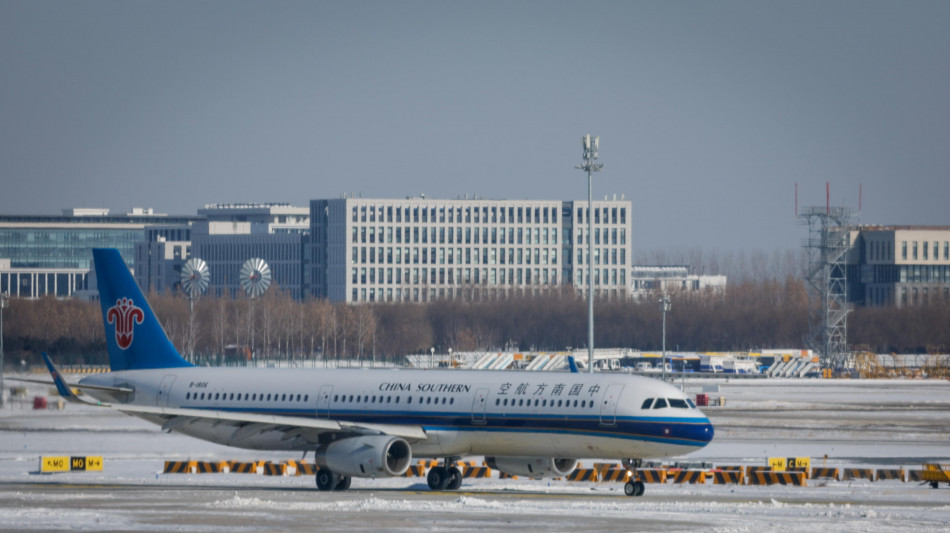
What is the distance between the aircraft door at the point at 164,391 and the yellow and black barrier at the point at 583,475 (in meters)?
14.3

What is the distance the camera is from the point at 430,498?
146 feet

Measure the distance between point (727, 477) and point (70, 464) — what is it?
22947mm

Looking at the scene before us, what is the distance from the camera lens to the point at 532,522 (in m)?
37.5

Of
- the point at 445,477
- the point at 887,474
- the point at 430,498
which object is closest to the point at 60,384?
the point at 445,477

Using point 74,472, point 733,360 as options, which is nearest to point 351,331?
point 733,360

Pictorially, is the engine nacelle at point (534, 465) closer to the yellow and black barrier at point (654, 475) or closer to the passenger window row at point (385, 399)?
the passenger window row at point (385, 399)

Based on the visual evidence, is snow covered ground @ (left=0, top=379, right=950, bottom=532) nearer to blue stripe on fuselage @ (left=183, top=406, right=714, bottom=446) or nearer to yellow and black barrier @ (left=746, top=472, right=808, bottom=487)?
yellow and black barrier @ (left=746, top=472, right=808, bottom=487)

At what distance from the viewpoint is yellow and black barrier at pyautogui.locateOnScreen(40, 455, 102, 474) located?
5269 centimetres

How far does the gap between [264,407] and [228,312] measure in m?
144

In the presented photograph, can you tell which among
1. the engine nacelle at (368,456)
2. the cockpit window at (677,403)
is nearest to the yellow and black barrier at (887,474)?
the cockpit window at (677,403)

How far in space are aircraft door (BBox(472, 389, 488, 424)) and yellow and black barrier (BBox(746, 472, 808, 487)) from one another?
945cm

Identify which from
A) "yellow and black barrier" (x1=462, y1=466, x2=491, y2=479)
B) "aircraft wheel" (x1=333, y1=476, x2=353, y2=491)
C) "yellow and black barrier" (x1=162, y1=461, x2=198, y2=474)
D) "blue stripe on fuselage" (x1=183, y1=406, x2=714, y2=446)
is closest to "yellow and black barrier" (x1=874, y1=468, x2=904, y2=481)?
"blue stripe on fuselage" (x1=183, y1=406, x2=714, y2=446)

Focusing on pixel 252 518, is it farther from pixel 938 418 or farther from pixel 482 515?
pixel 938 418

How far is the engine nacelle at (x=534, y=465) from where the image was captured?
4719cm
